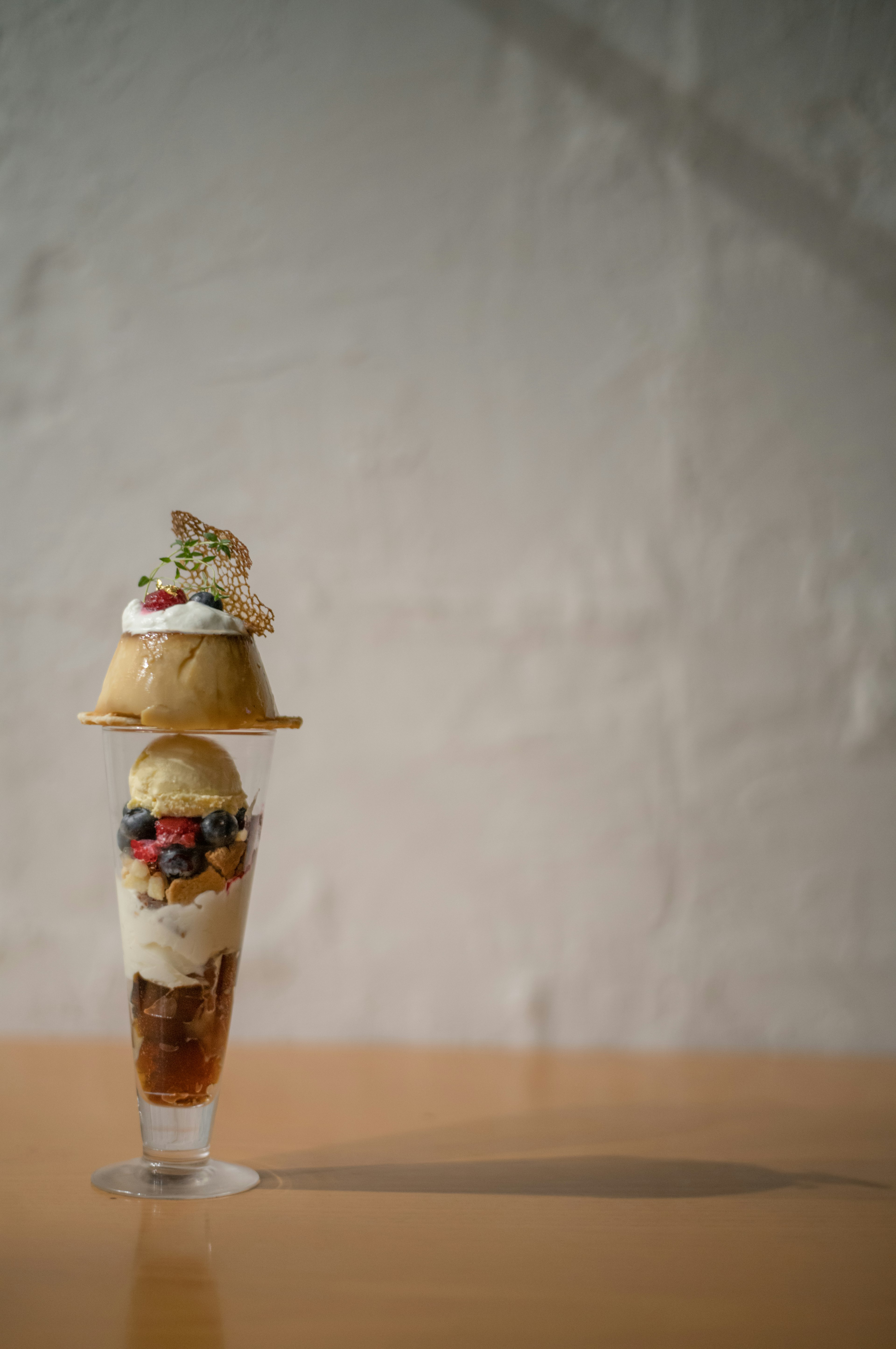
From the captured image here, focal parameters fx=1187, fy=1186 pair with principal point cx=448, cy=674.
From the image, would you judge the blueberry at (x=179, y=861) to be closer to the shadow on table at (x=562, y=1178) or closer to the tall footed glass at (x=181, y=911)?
the tall footed glass at (x=181, y=911)

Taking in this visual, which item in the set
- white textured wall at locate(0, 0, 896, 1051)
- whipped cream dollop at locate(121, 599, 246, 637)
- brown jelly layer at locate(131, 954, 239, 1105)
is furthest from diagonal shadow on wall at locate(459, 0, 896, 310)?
brown jelly layer at locate(131, 954, 239, 1105)

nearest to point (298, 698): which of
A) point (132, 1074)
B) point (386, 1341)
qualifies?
point (132, 1074)

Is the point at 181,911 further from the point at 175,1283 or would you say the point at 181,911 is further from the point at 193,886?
the point at 175,1283

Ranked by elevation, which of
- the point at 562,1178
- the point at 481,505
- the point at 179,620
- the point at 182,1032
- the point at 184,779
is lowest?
the point at 562,1178

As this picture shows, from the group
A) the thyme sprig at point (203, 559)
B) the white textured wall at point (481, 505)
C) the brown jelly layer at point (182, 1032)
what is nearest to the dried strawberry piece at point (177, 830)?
the brown jelly layer at point (182, 1032)

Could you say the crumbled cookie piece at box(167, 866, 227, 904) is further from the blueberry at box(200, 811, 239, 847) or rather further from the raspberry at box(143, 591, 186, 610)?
the raspberry at box(143, 591, 186, 610)

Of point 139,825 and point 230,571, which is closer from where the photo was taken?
point 139,825

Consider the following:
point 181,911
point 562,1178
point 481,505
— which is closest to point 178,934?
point 181,911
